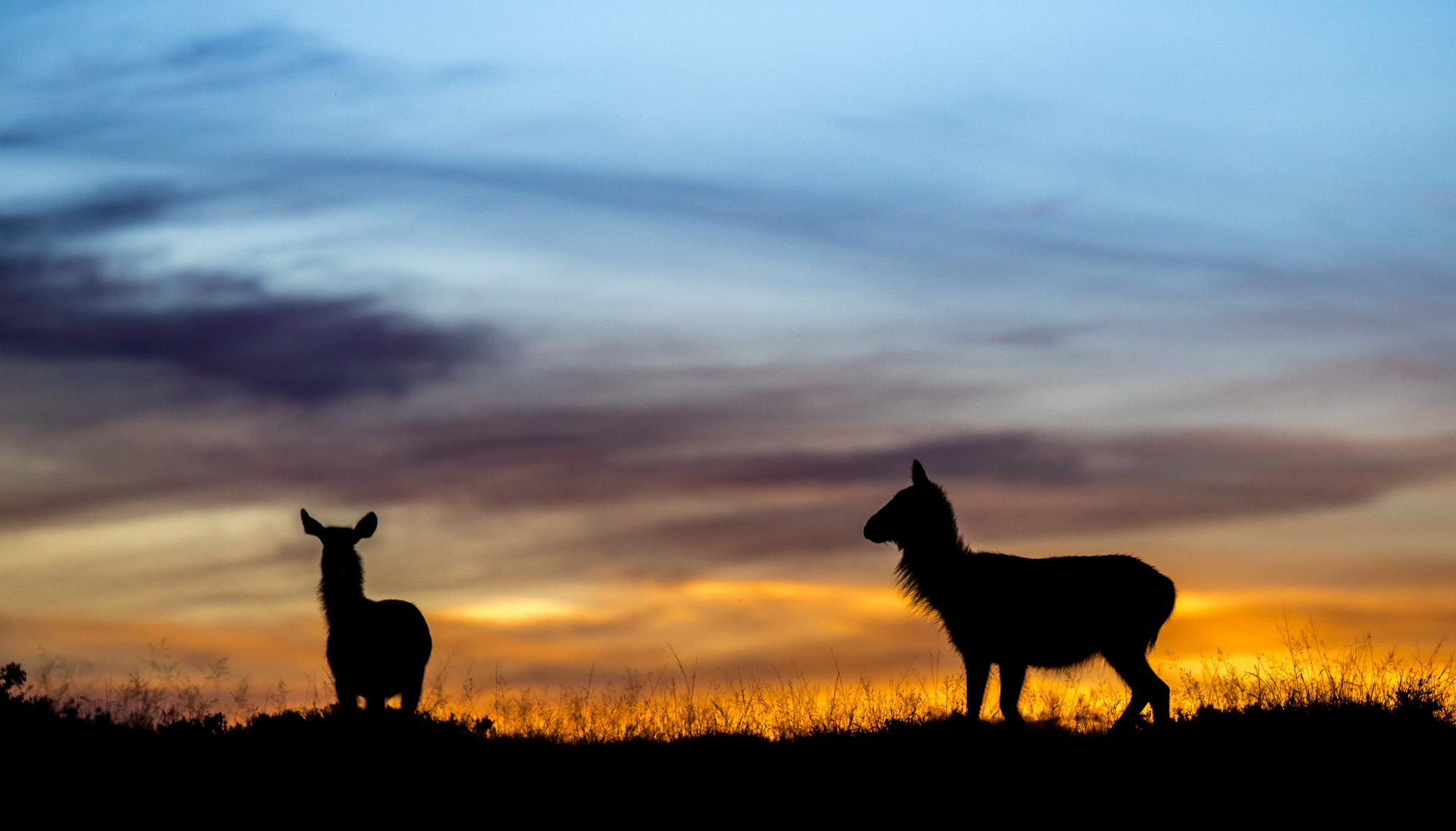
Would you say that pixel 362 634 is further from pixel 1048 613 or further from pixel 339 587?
pixel 1048 613

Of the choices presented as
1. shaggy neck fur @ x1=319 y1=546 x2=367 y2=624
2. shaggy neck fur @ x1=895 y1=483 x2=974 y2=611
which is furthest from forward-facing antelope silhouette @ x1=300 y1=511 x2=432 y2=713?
shaggy neck fur @ x1=895 y1=483 x2=974 y2=611

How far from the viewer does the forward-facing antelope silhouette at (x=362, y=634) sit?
14.1 m

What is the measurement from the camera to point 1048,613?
1405 centimetres

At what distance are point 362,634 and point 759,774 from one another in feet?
20.4

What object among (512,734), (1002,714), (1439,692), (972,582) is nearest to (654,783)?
(512,734)

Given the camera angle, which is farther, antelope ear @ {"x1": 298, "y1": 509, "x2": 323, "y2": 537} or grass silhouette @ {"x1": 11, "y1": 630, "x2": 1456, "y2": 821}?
antelope ear @ {"x1": 298, "y1": 509, "x2": 323, "y2": 537}

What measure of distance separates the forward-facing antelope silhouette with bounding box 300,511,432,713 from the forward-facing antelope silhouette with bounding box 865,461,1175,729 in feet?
19.5

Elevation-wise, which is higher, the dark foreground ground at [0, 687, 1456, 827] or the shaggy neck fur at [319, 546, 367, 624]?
the shaggy neck fur at [319, 546, 367, 624]

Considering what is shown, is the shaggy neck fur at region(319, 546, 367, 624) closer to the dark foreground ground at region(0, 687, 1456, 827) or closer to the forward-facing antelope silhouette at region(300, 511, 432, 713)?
the forward-facing antelope silhouette at region(300, 511, 432, 713)

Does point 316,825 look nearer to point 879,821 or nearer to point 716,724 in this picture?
point 879,821

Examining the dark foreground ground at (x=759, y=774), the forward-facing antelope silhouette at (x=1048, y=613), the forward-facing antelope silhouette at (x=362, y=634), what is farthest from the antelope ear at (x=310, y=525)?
the forward-facing antelope silhouette at (x=1048, y=613)

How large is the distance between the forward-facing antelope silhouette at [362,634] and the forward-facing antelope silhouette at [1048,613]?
19.5 feet

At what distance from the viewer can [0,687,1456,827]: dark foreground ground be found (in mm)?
8859

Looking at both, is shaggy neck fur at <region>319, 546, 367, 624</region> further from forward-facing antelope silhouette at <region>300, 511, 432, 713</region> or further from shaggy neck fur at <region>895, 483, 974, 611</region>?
shaggy neck fur at <region>895, 483, 974, 611</region>
